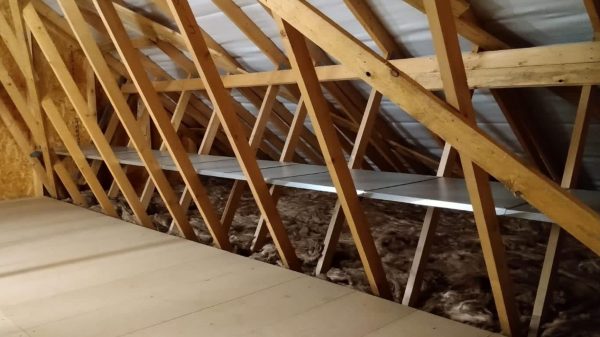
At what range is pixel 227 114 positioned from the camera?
293 cm

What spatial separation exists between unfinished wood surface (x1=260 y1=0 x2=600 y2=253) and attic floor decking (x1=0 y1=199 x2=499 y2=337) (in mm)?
909

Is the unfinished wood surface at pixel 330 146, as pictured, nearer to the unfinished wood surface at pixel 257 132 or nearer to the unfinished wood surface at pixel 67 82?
the unfinished wood surface at pixel 257 132

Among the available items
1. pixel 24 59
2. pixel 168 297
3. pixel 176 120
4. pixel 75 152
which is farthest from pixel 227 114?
pixel 24 59

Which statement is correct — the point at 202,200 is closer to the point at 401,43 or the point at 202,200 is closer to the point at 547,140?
the point at 401,43

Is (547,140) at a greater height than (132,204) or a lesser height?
greater

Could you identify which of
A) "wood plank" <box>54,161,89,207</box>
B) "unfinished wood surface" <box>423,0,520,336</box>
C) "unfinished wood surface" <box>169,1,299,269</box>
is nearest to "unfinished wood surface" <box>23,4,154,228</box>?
"wood plank" <box>54,161,89,207</box>

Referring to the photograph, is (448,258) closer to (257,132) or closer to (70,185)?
(257,132)

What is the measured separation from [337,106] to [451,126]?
241 centimetres

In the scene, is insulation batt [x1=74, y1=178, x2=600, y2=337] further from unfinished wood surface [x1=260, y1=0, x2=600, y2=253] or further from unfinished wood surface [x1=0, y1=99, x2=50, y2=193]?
unfinished wood surface [x1=260, y1=0, x2=600, y2=253]

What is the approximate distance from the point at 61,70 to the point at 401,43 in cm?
255

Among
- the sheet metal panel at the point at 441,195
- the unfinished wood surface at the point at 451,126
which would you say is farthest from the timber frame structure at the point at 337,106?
the sheet metal panel at the point at 441,195

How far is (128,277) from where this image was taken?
3.06 meters

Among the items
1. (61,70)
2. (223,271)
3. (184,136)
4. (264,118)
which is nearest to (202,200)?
(223,271)

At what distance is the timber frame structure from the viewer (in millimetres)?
1750
